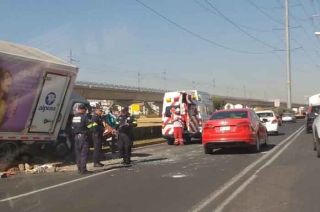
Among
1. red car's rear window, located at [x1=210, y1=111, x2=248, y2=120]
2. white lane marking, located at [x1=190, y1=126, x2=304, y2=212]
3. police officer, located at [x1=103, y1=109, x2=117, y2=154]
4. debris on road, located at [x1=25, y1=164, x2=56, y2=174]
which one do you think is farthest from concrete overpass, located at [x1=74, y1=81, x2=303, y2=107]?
white lane marking, located at [x1=190, y1=126, x2=304, y2=212]

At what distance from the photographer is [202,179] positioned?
13.1m

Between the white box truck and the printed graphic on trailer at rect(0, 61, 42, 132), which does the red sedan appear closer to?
the white box truck

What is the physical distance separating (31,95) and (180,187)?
6735mm

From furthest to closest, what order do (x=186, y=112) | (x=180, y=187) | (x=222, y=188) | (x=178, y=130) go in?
1. (x=186, y=112)
2. (x=178, y=130)
3. (x=180, y=187)
4. (x=222, y=188)

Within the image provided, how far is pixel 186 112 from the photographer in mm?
28516

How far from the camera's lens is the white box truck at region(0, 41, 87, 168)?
16141 mm

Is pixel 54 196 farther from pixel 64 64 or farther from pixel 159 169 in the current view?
pixel 64 64

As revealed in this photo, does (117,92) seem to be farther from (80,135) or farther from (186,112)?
(80,135)

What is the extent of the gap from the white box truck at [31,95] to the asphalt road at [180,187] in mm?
2225

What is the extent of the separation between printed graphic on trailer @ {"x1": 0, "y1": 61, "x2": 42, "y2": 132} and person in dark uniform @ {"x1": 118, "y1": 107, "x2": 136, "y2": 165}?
8.49ft

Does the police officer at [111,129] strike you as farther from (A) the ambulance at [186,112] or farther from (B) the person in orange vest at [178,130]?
(A) the ambulance at [186,112]

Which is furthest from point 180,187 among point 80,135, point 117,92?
point 117,92

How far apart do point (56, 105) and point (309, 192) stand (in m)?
9.57

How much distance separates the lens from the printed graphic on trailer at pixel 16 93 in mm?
15992
